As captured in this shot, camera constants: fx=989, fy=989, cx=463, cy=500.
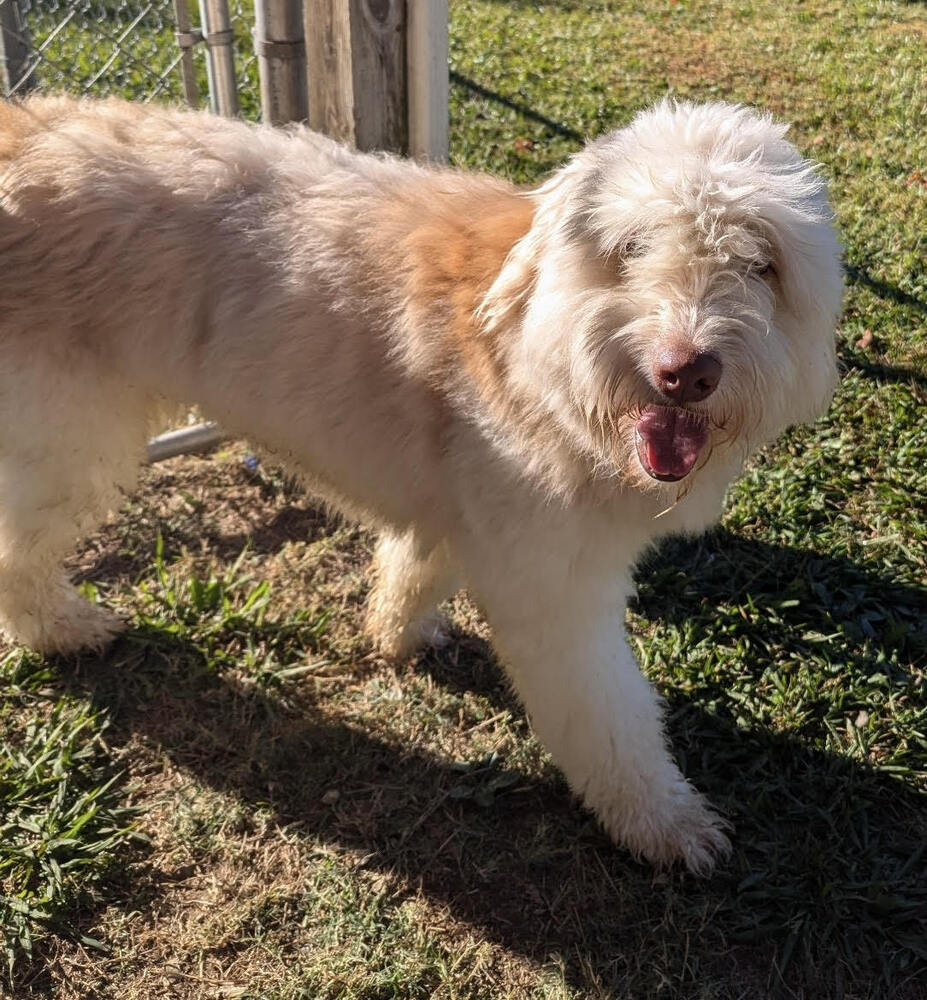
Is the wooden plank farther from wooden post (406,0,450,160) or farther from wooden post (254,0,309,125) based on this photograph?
wooden post (406,0,450,160)

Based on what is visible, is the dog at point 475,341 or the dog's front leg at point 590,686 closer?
the dog at point 475,341

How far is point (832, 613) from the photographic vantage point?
3.68m

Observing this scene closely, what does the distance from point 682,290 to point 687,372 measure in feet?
0.60

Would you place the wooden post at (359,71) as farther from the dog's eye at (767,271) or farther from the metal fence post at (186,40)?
the dog's eye at (767,271)

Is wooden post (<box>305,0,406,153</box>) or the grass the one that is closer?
the grass

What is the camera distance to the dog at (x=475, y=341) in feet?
6.84

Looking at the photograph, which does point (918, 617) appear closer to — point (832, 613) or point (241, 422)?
point (832, 613)

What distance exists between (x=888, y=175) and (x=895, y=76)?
6.19 ft

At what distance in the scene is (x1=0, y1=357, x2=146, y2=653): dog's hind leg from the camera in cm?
279

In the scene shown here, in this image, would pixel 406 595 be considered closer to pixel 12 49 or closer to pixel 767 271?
pixel 767 271

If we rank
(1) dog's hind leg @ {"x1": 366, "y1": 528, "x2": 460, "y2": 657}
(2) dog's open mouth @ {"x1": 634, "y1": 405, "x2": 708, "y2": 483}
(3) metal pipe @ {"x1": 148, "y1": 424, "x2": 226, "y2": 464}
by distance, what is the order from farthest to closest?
(3) metal pipe @ {"x1": 148, "y1": 424, "x2": 226, "y2": 464} → (1) dog's hind leg @ {"x1": 366, "y1": 528, "x2": 460, "y2": 657} → (2) dog's open mouth @ {"x1": 634, "y1": 405, "x2": 708, "y2": 483}

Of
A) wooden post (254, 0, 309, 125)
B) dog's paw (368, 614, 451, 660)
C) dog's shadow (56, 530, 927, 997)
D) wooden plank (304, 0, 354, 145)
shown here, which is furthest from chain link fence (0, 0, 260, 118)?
dog's shadow (56, 530, 927, 997)

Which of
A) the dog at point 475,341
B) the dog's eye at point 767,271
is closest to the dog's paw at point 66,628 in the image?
the dog at point 475,341

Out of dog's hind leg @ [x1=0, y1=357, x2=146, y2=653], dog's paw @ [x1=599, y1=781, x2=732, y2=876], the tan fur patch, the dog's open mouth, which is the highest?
the tan fur patch
